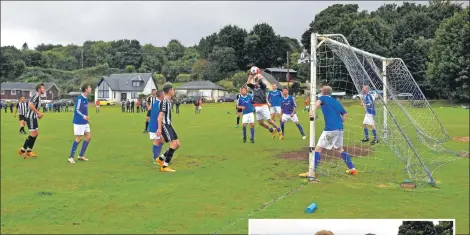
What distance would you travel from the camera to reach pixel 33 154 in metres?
15.7

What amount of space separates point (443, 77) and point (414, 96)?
37442mm

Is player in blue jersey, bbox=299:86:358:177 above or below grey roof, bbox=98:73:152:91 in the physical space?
below

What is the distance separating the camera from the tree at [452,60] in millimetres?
53969

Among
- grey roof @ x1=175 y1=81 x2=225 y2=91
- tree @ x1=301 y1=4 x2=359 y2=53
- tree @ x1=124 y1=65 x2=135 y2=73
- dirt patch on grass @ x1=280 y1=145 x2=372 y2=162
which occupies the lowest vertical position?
dirt patch on grass @ x1=280 y1=145 x2=372 y2=162

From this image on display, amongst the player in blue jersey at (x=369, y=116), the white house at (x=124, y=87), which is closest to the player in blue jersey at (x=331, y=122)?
the player in blue jersey at (x=369, y=116)

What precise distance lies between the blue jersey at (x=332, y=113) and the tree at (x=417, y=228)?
426 centimetres

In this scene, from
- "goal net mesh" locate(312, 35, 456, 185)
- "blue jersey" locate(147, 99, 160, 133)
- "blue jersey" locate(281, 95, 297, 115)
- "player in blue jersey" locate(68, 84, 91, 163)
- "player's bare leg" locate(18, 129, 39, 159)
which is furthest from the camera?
"blue jersey" locate(281, 95, 297, 115)

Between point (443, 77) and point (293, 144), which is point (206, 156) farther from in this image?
point (443, 77)

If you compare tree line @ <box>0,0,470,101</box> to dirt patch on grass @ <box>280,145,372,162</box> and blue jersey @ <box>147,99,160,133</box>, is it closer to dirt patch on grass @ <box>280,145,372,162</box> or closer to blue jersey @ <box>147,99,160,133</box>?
dirt patch on grass @ <box>280,145,372,162</box>

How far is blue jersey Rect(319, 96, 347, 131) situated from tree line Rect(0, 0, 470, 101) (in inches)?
1082

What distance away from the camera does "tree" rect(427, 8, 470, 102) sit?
177 ft

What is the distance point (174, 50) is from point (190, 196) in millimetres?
145280

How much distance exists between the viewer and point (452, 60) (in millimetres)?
55469

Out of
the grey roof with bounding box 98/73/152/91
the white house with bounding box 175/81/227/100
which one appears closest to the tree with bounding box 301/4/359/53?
the white house with bounding box 175/81/227/100
